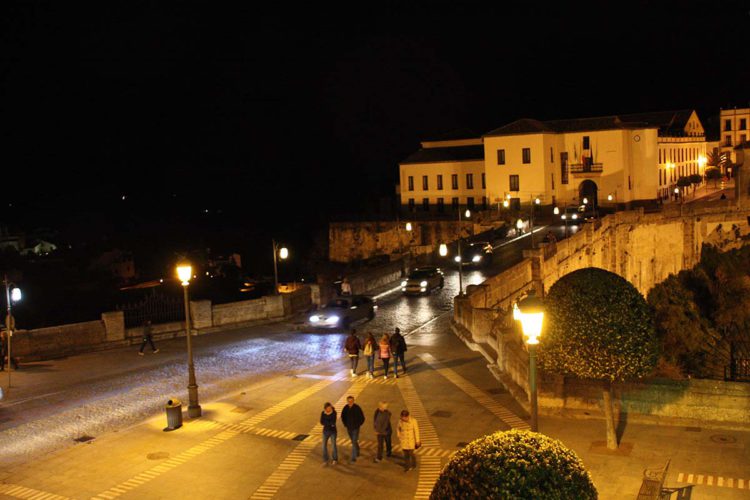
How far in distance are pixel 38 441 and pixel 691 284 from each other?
39.6 meters

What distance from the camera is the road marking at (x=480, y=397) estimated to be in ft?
52.1

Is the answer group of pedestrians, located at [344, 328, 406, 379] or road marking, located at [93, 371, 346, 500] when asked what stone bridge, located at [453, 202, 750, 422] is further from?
road marking, located at [93, 371, 346, 500]

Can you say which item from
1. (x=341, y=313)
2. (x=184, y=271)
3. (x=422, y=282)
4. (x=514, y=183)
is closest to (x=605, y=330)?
(x=184, y=271)

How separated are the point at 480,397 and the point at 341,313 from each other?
1170cm

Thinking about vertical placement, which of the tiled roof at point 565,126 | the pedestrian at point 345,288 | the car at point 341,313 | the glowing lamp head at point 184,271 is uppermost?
the tiled roof at point 565,126

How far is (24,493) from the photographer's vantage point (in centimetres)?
1302

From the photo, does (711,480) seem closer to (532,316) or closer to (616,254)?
(532,316)

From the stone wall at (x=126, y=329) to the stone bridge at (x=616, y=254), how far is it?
7.60m

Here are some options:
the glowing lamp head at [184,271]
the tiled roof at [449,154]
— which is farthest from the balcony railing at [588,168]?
the glowing lamp head at [184,271]

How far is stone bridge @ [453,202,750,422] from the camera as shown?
26.2 metres

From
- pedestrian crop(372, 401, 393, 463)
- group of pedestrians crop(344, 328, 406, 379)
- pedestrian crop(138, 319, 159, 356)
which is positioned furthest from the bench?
pedestrian crop(138, 319, 159, 356)

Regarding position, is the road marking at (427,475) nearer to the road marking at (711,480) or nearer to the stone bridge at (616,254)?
the road marking at (711,480)

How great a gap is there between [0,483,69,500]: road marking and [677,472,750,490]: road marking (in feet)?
33.9

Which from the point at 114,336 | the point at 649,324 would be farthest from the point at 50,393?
the point at 649,324
